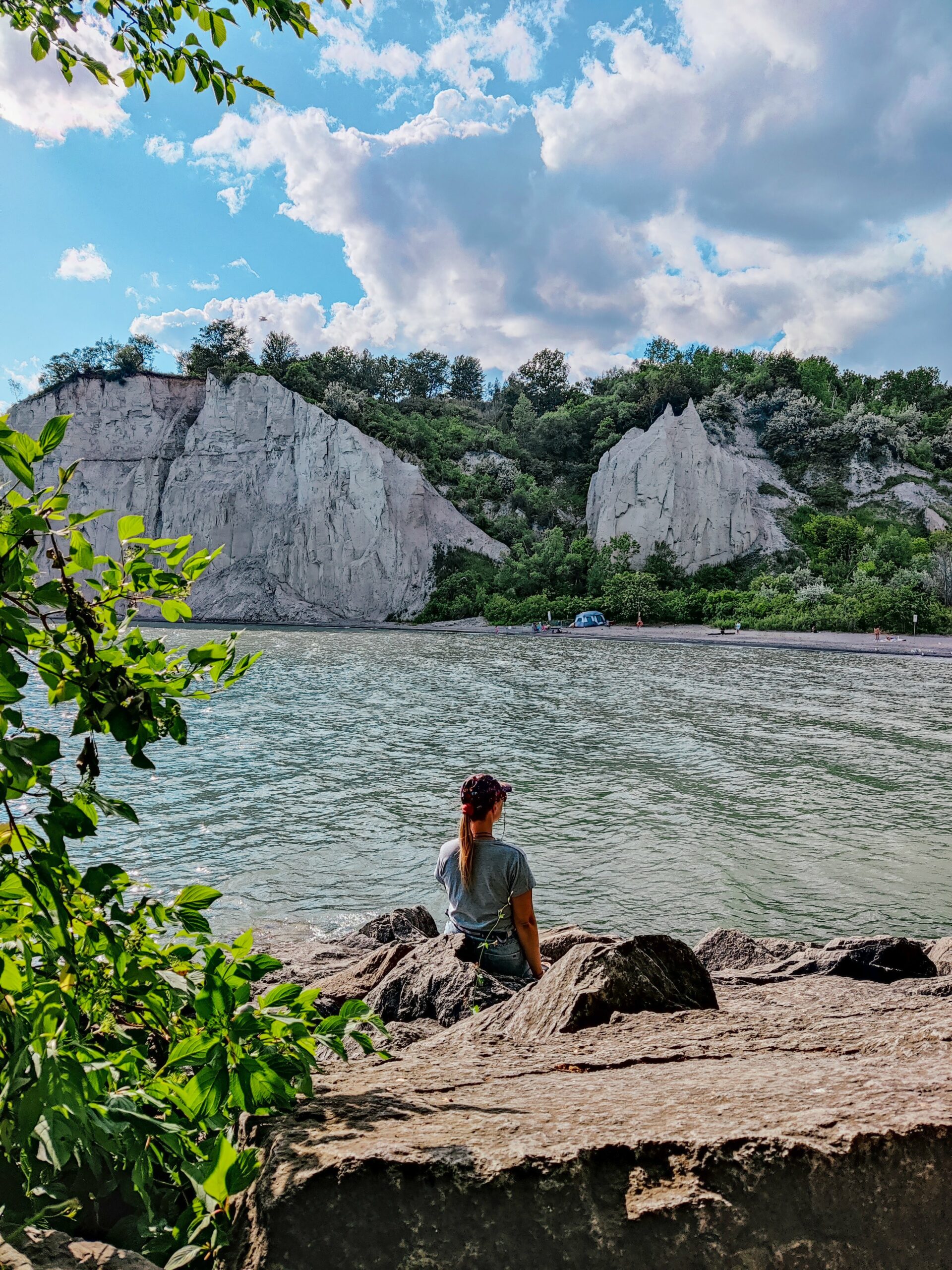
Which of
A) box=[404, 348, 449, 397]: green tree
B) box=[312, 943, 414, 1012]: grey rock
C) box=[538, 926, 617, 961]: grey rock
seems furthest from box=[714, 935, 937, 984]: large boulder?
box=[404, 348, 449, 397]: green tree

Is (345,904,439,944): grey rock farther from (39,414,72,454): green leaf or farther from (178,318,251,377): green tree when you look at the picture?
(178,318,251,377): green tree

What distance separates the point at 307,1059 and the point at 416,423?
7037 centimetres

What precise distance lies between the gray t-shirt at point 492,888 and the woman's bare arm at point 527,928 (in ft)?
0.15

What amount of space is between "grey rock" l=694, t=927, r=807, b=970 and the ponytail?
7.24 ft

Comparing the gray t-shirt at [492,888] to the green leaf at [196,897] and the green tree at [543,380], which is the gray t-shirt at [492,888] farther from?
the green tree at [543,380]

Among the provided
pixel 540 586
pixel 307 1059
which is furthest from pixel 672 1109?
pixel 540 586

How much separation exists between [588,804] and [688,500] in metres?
49.0

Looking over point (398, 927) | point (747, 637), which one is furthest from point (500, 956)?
point (747, 637)

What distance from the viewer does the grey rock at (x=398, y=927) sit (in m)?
6.58

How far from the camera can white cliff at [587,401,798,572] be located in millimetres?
56062

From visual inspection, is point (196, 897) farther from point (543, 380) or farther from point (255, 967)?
point (543, 380)

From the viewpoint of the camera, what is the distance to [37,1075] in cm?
135

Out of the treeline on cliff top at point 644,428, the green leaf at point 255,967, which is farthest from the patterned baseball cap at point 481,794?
the treeline on cliff top at point 644,428

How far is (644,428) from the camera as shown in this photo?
66750 millimetres
